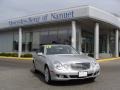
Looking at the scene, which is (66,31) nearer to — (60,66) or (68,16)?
(68,16)

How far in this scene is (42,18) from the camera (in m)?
27.5

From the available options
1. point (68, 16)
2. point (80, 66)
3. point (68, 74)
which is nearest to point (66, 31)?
point (68, 16)

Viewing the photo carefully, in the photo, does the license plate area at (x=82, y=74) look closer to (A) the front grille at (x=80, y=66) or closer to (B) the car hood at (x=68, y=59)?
(A) the front grille at (x=80, y=66)

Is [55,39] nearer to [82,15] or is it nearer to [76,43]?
[76,43]

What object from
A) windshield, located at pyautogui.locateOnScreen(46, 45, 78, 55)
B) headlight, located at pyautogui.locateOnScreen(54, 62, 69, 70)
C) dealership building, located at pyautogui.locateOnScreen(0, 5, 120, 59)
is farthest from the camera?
dealership building, located at pyautogui.locateOnScreen(0, 5, 120, 59)

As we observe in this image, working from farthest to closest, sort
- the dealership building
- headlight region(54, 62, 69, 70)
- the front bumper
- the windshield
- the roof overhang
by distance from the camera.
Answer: the dealership building
the roof overhang
the windshield
headlight region(54, 62, 69, 70)
the front bumper

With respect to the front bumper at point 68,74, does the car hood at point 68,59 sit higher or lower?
higher

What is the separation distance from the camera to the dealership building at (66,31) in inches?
980

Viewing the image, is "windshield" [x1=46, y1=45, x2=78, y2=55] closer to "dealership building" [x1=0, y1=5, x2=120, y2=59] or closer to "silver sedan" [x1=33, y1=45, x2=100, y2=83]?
"silver sedan" [x1=33, y1=45, x2=100, y2=83]

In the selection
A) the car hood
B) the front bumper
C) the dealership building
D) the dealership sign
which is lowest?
the front bumper

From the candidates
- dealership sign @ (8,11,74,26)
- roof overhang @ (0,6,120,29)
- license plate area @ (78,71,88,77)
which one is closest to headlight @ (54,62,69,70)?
license plate area @ (78,71,88,77)

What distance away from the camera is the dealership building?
81.7 ft

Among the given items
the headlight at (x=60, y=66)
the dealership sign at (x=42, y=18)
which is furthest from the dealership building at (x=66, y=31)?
the headlight at (x=60, y=66)

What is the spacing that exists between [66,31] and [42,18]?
9.86 ft
